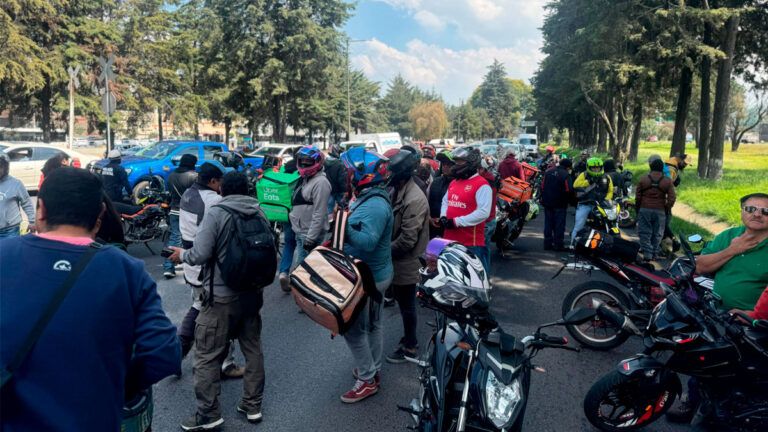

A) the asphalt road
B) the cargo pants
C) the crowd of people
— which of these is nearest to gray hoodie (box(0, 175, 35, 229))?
the crowd of people

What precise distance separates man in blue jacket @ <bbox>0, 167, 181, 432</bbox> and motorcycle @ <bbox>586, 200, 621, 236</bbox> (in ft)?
A: 26.8

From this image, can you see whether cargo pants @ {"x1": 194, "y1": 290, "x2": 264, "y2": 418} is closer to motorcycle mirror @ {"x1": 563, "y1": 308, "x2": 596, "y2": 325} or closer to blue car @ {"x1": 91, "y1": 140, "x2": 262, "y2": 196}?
motorcycle mirror @ {"x1": 563, "y1": 308, "x2": 596, "y2": 325}

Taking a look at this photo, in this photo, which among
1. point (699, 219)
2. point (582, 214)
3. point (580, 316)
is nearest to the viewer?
point (580, 316)

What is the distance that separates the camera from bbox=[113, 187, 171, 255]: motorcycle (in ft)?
29.1

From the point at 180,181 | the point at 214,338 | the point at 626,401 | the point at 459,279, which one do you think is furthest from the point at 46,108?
the point at 626,401

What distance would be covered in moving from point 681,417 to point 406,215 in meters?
2.70

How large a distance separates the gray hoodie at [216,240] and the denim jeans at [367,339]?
3.13ft

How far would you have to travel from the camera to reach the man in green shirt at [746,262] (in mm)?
3611

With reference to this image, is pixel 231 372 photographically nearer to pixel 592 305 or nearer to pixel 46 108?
pixel 592 305

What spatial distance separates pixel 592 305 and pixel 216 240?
3.69 meters

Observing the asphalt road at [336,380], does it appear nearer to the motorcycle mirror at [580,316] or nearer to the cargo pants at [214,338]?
the cargo pants at [214,338]

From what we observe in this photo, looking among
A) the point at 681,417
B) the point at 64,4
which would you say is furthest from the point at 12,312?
the point at 64,4

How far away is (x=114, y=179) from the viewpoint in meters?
8.40

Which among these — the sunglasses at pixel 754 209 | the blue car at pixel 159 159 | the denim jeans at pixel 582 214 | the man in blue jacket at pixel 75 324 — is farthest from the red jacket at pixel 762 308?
the blue car at pixel 159 159
